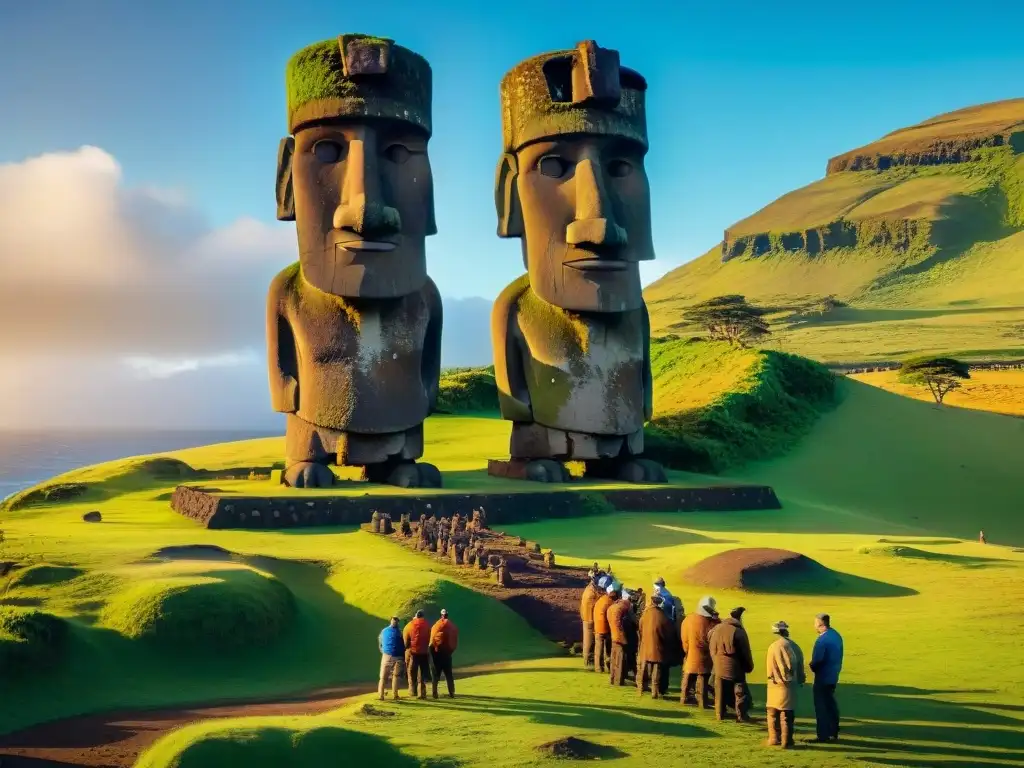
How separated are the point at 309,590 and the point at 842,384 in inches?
1099

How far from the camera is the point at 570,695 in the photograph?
427 inches

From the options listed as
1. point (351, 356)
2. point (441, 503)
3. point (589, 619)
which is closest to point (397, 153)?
point (351, 356)

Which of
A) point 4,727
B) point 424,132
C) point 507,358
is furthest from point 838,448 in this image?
point 4,727

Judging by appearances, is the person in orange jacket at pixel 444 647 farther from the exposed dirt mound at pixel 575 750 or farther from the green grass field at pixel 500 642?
the exposed dirt mound at pixel 575 750

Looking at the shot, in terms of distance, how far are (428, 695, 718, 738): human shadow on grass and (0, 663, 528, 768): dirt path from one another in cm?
138

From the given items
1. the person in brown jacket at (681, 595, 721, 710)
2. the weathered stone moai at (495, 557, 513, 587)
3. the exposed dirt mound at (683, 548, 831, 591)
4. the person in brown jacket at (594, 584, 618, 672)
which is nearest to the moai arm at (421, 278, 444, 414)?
the weathered stone moai at (495, 557, 513, 587)

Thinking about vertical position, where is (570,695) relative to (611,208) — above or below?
below

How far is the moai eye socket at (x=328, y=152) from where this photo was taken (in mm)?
21578

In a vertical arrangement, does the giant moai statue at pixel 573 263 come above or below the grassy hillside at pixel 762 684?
above

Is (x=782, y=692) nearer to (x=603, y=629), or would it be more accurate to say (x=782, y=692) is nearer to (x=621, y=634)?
(x=621, y=634)

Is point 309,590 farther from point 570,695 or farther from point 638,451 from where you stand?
point 638,451

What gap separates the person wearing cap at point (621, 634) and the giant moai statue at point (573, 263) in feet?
40.1

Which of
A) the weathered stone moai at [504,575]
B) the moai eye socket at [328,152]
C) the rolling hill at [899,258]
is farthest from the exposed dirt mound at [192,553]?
the rolling hill at [899,258]

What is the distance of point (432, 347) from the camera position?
76.2 feet
